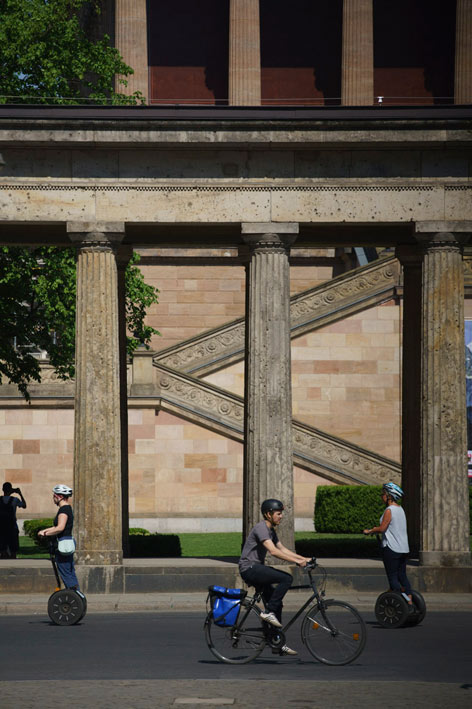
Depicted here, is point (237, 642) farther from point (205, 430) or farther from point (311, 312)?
point (311, 312)

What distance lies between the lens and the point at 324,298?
41469mm

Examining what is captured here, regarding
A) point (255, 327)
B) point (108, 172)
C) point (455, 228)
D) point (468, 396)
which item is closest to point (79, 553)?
point (255, 327)

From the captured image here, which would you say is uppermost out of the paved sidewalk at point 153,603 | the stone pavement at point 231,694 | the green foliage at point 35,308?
the green foliage at point 35,308

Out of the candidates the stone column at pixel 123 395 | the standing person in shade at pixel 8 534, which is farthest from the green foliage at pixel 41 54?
the standing person in shade at pixel 8 534

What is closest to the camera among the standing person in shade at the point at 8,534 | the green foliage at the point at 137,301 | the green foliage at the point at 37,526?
the standing person in shade at the point at 8,534

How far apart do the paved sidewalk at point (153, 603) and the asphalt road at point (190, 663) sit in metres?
1.75

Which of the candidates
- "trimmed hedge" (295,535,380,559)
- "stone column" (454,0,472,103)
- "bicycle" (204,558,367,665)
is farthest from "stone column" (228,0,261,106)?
"bicycle" (204,558,367,665)

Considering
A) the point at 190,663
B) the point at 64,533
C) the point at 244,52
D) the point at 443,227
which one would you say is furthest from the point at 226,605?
the point at 244,52

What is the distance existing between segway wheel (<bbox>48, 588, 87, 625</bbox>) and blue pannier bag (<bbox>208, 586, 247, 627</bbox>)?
15.0ft

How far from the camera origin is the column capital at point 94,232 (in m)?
22.8

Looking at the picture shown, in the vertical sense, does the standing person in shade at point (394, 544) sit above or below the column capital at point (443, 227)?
below

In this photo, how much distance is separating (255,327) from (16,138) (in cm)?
572

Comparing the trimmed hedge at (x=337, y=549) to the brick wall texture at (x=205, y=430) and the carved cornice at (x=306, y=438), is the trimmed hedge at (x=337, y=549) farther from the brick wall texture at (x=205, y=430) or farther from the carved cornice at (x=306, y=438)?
the carved cornice at (x=306, y=438)

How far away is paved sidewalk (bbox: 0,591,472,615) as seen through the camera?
2067cm
